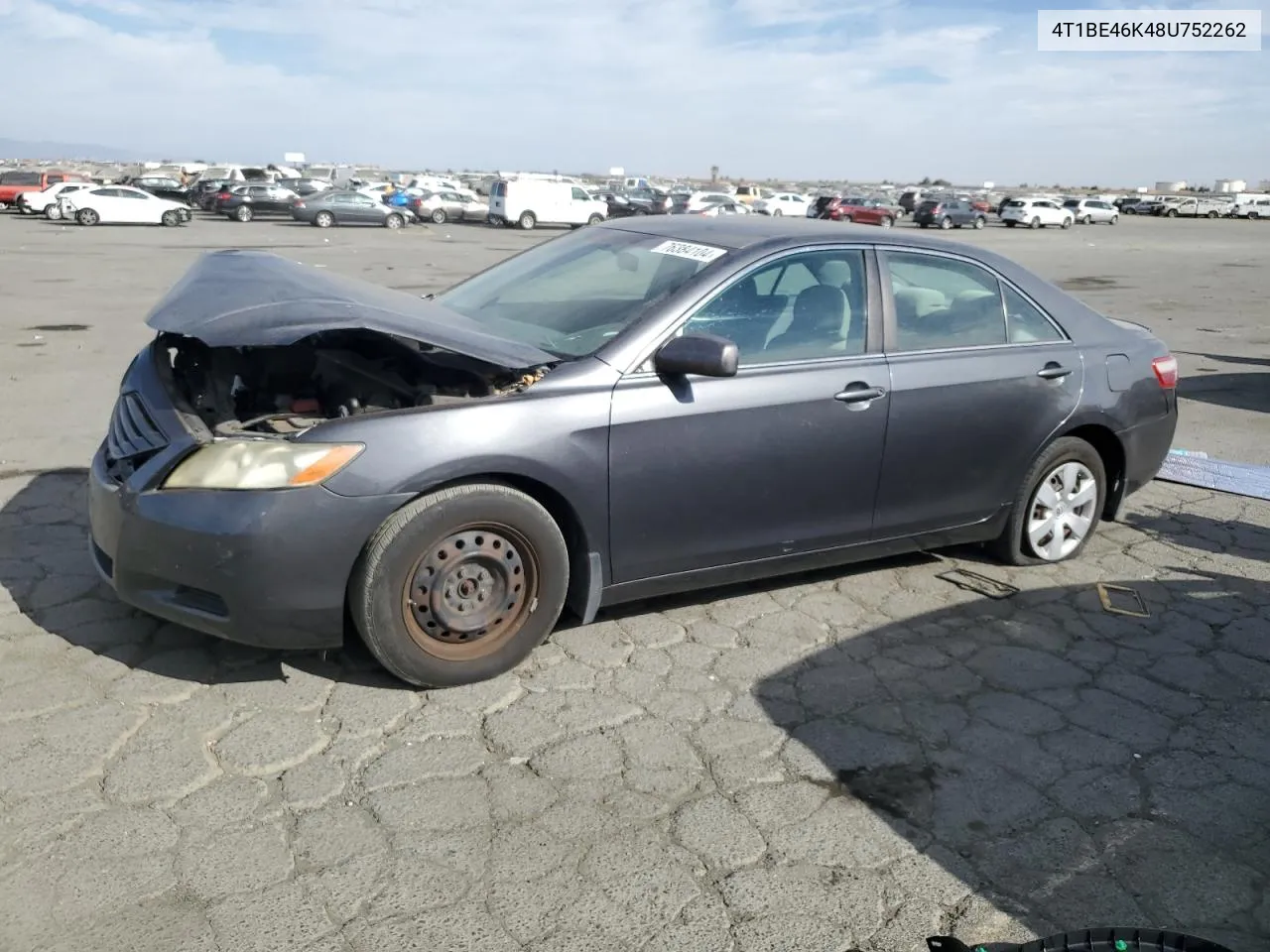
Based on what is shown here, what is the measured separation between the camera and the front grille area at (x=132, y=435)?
359cm

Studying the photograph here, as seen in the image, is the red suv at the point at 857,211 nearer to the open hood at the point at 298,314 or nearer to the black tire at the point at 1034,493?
the black tire at the point at 1034,493

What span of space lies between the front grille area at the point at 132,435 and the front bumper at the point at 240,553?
66 millimetres

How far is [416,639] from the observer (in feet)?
11.8

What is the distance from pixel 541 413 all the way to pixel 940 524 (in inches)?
79.5

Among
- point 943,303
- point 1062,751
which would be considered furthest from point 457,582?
point 943,303

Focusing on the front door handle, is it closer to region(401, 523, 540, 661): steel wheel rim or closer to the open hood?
the open hood

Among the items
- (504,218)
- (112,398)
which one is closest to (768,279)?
(112,398)

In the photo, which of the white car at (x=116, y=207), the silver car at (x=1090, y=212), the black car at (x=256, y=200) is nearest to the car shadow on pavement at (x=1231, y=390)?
the white car at (x=116, y=207)

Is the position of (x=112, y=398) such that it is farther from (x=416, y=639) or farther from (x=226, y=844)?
(x=226, y=844)

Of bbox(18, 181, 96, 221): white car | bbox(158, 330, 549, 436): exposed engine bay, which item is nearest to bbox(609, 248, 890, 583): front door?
bbox(158, 330, 549, 436): exposed engine bay

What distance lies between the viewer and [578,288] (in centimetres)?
448

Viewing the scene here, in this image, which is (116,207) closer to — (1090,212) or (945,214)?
(945,214)

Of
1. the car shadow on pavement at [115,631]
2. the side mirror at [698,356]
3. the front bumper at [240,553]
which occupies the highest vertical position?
the side mirror at [698,356]

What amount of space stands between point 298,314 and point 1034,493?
11.1 feet
